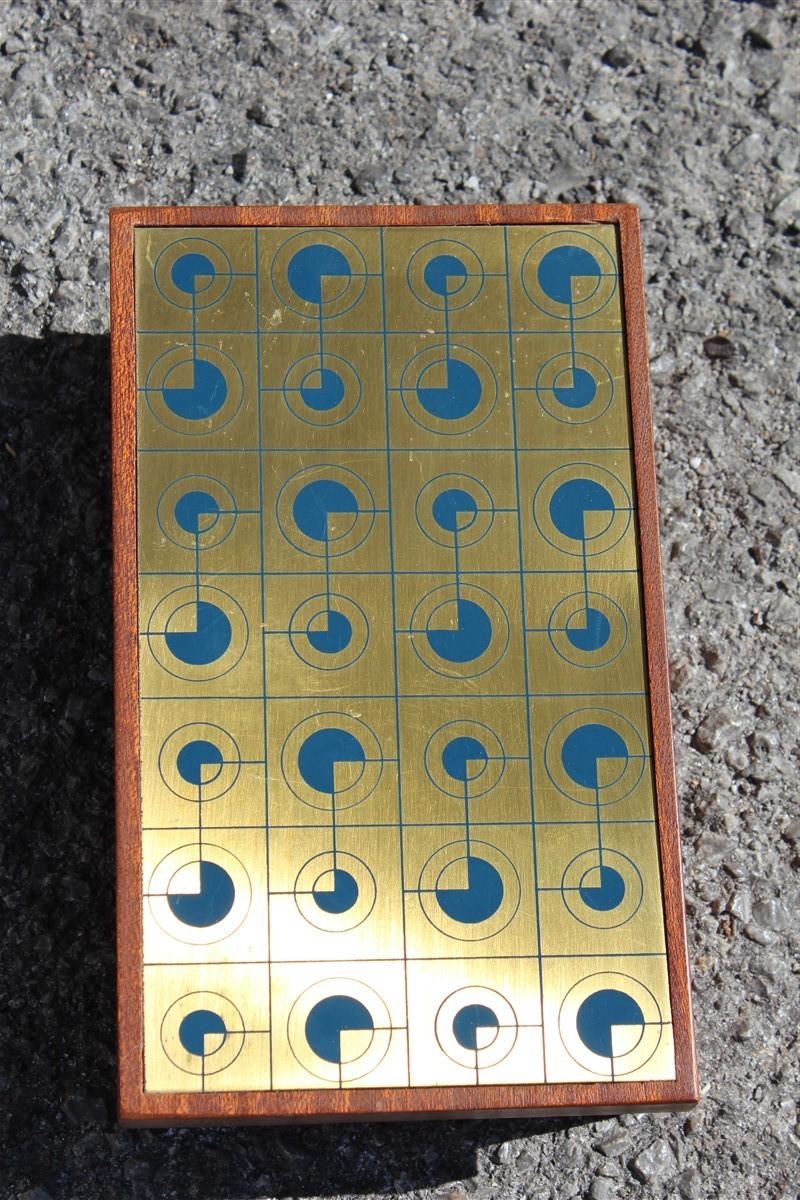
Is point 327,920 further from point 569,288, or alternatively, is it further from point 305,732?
point 569,288

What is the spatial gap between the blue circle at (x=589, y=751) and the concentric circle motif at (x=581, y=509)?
0.47 feet

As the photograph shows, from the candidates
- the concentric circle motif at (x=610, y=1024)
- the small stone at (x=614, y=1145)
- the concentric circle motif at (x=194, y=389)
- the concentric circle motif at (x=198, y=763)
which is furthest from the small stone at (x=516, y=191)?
the small stone at (x=614, y=1145)

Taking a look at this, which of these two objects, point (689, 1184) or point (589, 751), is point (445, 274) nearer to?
point (589, 751)

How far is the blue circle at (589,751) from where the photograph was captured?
121 centimetres

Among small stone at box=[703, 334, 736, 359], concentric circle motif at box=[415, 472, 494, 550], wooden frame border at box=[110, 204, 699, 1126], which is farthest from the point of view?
Result: small stone at box=[703, 334, 736, 359]

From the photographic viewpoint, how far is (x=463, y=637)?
1.23 m

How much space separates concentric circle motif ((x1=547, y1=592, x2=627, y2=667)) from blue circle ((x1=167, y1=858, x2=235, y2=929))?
32 cm

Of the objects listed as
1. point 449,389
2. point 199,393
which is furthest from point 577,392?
point 199,393

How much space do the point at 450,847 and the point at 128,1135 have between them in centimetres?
36

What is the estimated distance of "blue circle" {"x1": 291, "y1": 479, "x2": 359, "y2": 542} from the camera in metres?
1.24

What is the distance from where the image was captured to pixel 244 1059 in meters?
1.15

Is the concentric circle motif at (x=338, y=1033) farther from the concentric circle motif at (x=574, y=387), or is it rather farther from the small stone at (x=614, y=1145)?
the concentric circle motif at (x=574, y=387)

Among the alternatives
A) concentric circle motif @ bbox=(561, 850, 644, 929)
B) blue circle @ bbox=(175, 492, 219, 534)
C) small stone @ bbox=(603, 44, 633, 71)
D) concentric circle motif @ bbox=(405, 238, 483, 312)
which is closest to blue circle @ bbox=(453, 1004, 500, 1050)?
concentric circle motif @ bbox=(561, 850, 644, 929)

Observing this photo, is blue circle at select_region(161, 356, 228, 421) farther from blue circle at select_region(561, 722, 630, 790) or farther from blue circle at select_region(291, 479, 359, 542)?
blue circle at select_region(561, 722, 630, 790)
